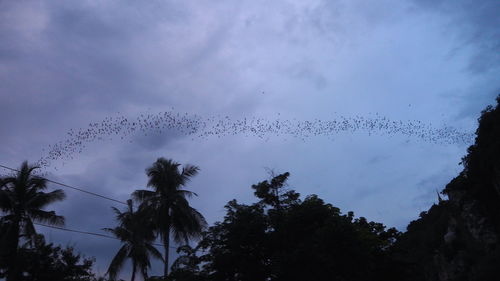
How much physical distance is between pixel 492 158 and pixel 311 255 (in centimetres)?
3362

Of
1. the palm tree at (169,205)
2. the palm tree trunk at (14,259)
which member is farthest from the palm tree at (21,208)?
the palm tree at (169,205)

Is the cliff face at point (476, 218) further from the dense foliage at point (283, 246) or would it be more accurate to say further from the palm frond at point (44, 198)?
the palm frond at point (44, 198)

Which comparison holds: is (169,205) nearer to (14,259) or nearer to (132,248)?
(132,248)

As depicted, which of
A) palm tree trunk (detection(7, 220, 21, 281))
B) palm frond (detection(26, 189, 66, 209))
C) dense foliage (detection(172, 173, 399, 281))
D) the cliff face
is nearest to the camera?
dense foliage (detection(172, 173, 399, 281))

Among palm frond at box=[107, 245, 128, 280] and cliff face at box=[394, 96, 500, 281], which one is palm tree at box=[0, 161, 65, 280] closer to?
palm frond at box=[107, 245, 128, 280]

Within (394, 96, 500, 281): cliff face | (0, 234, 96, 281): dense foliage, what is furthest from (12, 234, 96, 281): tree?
(394, 96, 500, 281): cliff face

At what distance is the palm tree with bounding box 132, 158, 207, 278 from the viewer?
2842 cm

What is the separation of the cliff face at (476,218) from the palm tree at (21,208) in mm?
20475

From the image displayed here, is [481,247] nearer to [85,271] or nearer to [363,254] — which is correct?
[363,254]

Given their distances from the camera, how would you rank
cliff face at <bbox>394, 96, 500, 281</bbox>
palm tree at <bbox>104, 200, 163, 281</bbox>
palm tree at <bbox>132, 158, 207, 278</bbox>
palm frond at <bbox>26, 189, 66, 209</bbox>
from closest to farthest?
1. palm frond at <bbox>26, 189, 66, 209</bbox>
2. palm tree at <bbox>132, 158, 207, 278</bbox>
3. palm tree at <bbox>104, 200, 163, 281</bbox>
4. cliff face at <bbox>394, 96, 500, 281</bbox>

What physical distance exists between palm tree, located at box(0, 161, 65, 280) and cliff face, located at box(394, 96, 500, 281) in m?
20.5

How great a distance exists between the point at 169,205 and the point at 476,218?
3917 centimetres

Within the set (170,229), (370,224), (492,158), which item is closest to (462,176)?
(492,158)

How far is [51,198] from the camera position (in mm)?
24750
